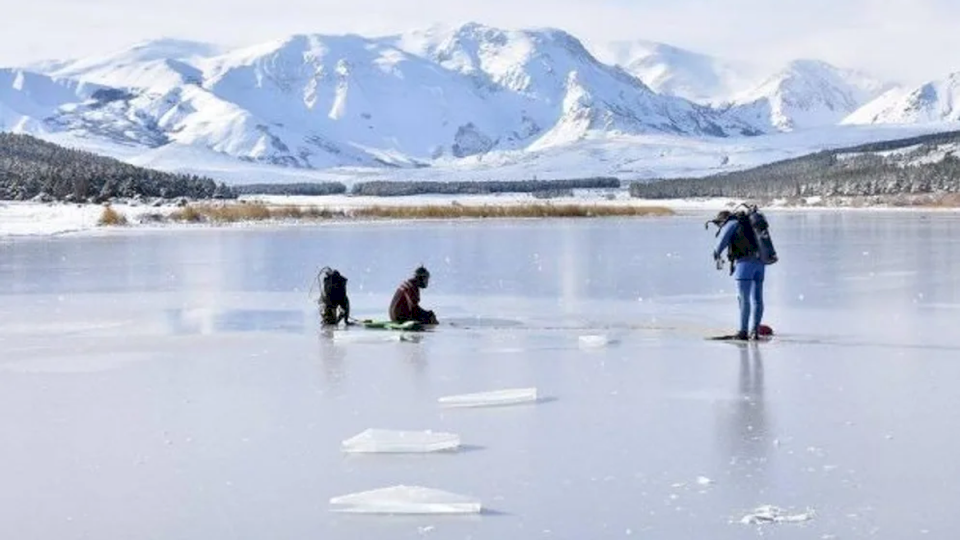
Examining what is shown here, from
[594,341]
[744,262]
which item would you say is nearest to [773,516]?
[594,341]

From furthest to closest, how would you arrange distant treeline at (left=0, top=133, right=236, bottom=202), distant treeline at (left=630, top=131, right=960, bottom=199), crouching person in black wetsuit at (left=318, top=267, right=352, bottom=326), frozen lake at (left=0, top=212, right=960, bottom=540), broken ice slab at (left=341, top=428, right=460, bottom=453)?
1. distant treeline at (left=630, top=131, right=960, bottom=199)
2. distant treeline at (left=0, top=133, right=236, bottom=202)
3. crouching person in black wetsuit at (left=318, top=267, right=352, bottom=326)
4. broken ice slab at (left=341, top=428, right=460, bottom=453)
5. frozen lake at (left=0, top=212, right=960, bottom=540)

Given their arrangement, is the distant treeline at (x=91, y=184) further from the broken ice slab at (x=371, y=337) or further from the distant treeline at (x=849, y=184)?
the broken ice slab at (x=371, y=337)

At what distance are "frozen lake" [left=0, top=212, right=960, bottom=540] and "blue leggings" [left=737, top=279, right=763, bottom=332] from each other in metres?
0.45

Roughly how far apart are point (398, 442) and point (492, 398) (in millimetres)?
1951

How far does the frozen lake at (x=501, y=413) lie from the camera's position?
6785 mm

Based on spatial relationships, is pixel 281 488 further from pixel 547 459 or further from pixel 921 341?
pixel 921 341

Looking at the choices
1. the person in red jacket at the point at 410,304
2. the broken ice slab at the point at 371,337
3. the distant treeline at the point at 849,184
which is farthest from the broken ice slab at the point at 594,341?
the distant treeline at the point at 849,184

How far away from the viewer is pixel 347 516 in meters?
6.79

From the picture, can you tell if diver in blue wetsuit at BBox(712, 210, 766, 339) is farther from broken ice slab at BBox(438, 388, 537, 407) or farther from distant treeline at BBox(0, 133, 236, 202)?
distant treeline at BBox(0, 133, 236, 202)

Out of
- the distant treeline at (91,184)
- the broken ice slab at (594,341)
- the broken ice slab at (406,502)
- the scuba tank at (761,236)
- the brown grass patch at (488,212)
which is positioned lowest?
the broken ice slab at (406,502)

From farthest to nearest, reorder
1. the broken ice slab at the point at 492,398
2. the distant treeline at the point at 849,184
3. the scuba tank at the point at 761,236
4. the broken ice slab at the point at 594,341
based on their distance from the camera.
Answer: the distant treeline at the point at 849,184 < the scuba tank at the point at 761,236 < the broken ice slab at the point at 594,341 < the broken ice slab at the point at 492,398

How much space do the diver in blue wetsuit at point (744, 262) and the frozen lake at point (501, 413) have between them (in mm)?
474

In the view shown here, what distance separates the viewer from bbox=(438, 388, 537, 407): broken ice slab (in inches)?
399

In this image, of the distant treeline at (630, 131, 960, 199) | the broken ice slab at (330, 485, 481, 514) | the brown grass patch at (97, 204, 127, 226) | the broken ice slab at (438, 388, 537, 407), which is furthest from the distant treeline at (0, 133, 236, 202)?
the broken ice slab at (330, 485, 481, 514)
